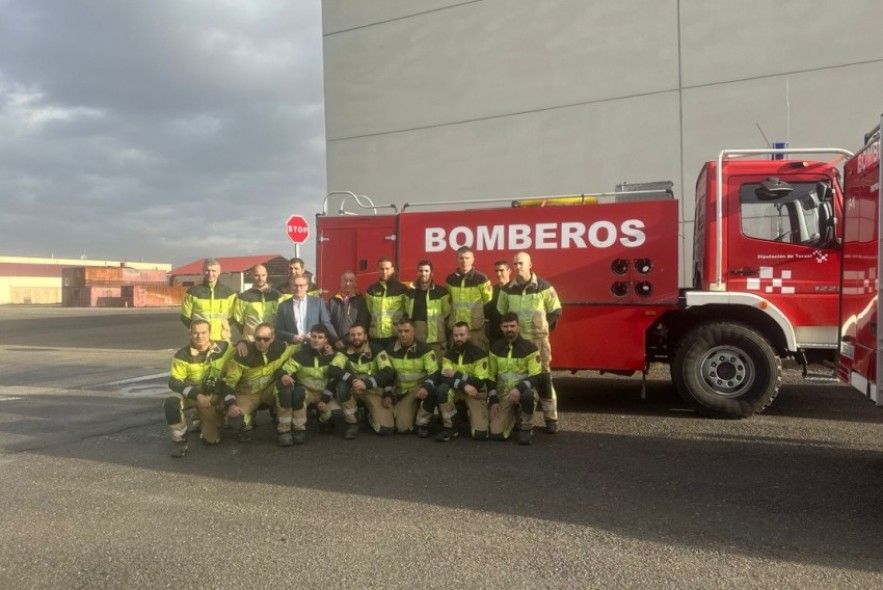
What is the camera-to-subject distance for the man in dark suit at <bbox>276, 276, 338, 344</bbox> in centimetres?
684

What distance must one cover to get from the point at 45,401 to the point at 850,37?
14.9m

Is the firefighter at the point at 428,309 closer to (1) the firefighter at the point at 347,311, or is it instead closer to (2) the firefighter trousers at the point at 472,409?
(1) the firefighter at the point at 347,311

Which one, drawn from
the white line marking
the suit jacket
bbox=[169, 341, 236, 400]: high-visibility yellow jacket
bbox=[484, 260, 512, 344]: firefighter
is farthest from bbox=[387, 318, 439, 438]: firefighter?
the white line marking

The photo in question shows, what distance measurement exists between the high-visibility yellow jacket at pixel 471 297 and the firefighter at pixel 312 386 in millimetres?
1334

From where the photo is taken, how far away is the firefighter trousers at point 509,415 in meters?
5.93

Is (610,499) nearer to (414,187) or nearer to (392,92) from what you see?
(414,187)

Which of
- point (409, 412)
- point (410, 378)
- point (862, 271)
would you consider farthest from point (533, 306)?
point (862, 271)

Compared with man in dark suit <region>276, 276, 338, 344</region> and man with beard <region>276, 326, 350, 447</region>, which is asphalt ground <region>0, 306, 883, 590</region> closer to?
man with beard <region>276, 326, 350, 447</region>

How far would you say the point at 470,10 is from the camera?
15.6 m

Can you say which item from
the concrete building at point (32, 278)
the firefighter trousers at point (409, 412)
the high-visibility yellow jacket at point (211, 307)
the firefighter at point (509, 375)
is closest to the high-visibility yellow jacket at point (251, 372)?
the high-visibility yellow jacket at point (211, 307)

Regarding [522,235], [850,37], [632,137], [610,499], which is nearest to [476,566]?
[610,499]

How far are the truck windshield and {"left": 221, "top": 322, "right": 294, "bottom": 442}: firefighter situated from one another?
5.11 m

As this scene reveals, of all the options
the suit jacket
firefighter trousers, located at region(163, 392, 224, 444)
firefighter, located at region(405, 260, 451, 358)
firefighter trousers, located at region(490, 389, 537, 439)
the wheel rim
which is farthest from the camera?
the suit jacket

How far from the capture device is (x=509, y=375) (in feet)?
20.0
